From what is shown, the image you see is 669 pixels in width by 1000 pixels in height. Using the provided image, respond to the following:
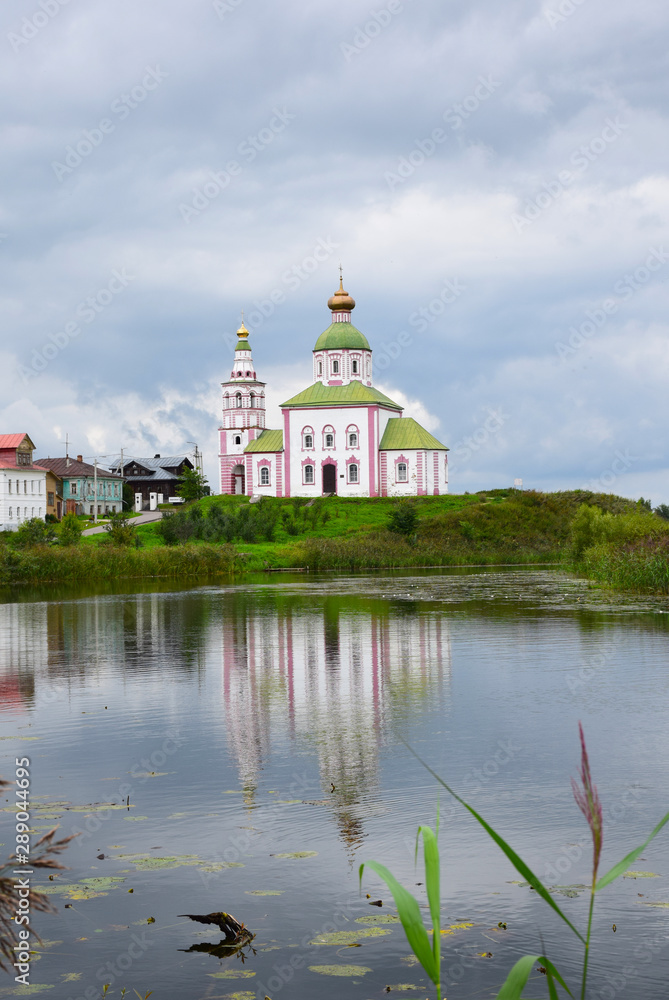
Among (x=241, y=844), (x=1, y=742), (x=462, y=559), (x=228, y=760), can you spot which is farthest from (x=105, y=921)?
(x=462, y=559)

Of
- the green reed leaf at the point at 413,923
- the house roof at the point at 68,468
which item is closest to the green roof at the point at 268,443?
the house roof at the point at 68,468

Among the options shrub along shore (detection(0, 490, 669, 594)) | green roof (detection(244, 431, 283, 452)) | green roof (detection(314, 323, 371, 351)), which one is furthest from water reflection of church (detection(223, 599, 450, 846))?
green roof (detection(314, 323, 371, 351))

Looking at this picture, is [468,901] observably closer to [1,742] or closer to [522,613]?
[1,742]

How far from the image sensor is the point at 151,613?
27.8 metres

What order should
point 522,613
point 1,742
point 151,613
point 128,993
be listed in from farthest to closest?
point 151,613
point 522,613
point 1,742
point 128,993

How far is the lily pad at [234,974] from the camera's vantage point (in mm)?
5453

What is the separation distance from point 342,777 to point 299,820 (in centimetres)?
145

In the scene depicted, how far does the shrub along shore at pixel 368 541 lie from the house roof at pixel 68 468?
17.3 metres

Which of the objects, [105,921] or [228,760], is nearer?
[105,921]

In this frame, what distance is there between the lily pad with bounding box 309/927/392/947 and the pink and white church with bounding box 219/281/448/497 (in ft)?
267

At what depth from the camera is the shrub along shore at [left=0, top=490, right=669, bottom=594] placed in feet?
128

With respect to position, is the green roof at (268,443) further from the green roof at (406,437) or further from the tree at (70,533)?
the tree at (70,533)

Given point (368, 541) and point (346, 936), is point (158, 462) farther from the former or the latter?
point (346, 936)

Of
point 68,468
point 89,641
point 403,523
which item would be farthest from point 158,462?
point 89,641
